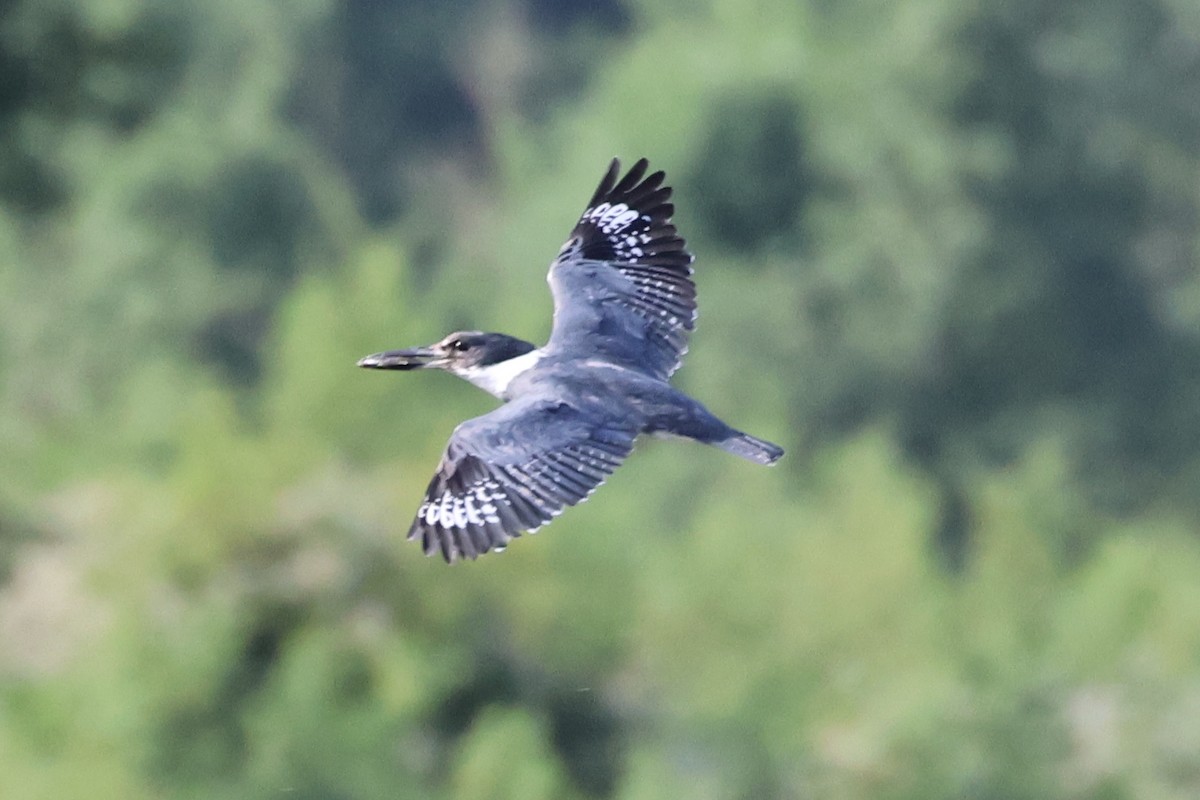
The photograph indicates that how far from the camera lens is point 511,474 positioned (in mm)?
7754

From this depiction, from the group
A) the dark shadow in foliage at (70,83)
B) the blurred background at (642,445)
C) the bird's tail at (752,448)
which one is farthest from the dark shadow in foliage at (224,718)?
the dark shadow in foliage at (70,83)

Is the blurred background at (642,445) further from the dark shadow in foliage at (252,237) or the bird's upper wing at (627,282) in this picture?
the bird's upper wing at (627,282)

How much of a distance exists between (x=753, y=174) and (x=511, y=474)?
22.7 metres

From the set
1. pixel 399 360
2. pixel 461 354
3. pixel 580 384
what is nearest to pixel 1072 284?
pixel 461 354

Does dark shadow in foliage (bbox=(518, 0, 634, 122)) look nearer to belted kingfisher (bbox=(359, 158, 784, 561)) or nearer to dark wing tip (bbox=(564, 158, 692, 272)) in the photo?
dark wing tip (bbox=(564, 158, 692, 272))

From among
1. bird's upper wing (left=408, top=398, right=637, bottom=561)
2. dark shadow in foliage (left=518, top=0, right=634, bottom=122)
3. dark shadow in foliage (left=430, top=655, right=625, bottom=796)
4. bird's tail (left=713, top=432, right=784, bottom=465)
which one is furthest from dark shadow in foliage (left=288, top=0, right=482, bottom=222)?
bird's upper wing (left=408, top=398, right=637, bottom=561)

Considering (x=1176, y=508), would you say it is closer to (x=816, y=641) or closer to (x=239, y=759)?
(x=816, y=641)

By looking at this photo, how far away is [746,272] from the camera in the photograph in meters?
29.5

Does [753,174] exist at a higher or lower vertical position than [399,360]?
higher

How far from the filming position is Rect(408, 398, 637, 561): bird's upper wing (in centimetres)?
766

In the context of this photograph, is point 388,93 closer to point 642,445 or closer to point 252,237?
point 252,237

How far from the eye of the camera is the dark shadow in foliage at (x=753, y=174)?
2978 cm

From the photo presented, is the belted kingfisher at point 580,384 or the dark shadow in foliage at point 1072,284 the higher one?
the dark shadow in foliage at point 1072,284

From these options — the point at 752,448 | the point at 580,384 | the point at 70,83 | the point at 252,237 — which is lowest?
the point at 752,448
